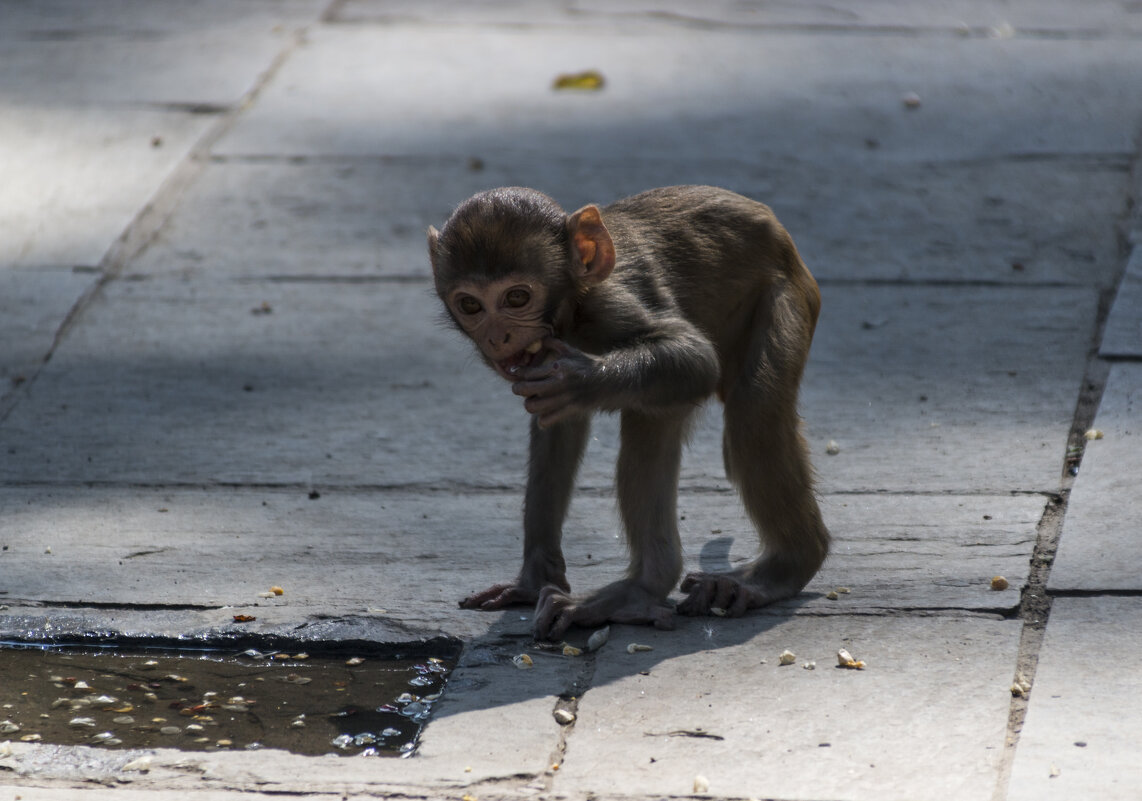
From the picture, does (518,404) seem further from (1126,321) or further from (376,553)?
(1126,321)

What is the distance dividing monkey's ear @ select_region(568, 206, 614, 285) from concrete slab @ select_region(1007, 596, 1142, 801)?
5.11 feet

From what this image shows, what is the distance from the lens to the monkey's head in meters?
3.97

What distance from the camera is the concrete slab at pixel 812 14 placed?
34.5ft

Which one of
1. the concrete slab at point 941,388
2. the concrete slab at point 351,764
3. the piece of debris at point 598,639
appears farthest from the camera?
the concrete slab at point 941,388

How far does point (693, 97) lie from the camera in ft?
31.3

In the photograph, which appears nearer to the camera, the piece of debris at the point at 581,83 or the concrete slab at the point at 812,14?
the piece of debris at the point at 581,83

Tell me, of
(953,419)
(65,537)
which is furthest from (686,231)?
(65,537)

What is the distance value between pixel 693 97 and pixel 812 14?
1.85 meters

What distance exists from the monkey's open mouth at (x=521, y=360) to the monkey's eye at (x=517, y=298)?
12cm

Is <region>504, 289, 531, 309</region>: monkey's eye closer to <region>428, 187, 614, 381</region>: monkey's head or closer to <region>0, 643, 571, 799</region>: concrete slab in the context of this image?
<region>428, 187, 614, 381</region>: monkey's head

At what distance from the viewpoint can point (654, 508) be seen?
4.46 meters

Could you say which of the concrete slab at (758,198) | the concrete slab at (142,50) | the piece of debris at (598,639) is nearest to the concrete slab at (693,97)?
the concrete slab at (758,198)

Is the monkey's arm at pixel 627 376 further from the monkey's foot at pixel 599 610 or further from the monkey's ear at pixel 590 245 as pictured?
the monkey's foot at pixel 599 610

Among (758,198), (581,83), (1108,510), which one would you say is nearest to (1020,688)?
(1108,510)
